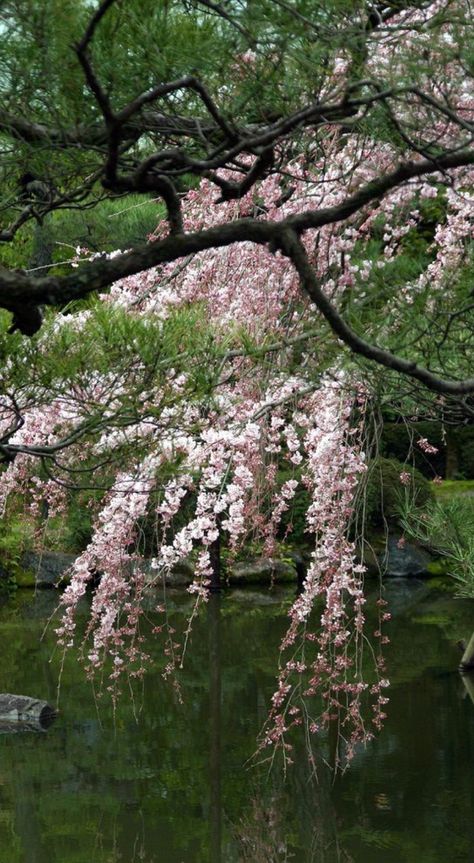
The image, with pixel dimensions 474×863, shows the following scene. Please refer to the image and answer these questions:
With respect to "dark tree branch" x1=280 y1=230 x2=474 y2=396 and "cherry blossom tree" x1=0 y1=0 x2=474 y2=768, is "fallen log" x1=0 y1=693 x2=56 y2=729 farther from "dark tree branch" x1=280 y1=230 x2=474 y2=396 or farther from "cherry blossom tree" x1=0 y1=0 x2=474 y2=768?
"dark tree branch" x1=280 y1=230 x2=474 y2=396

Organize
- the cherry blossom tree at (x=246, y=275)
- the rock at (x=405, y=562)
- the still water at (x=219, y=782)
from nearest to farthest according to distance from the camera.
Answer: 1. the cherry blossom tree at (x=246, y=275)
2. the still water at (x=219, y=782)
3. the rock at (x=405, y=562)

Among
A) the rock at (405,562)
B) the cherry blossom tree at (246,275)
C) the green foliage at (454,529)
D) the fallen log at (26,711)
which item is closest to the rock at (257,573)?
the rock at (405,562)

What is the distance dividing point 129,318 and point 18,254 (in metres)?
8.15

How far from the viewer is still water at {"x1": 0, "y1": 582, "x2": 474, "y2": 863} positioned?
4.12 m

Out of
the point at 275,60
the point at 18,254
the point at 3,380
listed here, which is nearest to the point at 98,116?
the point at 275,60

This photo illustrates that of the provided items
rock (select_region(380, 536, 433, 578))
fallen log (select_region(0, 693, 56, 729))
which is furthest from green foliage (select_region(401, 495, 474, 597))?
rock (select_region(380, 536, 433, 578))

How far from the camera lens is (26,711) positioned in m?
5.58

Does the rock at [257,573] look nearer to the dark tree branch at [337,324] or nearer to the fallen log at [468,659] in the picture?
the fallen log at [468,659]

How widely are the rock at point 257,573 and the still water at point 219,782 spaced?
2.94 metres

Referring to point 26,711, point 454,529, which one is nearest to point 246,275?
point 454,529

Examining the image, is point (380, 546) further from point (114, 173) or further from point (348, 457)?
point (114, 173)

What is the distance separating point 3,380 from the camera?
8.40 feet

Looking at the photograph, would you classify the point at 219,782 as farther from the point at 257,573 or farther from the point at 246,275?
the point at 257,573

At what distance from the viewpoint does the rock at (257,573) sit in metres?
9.72
